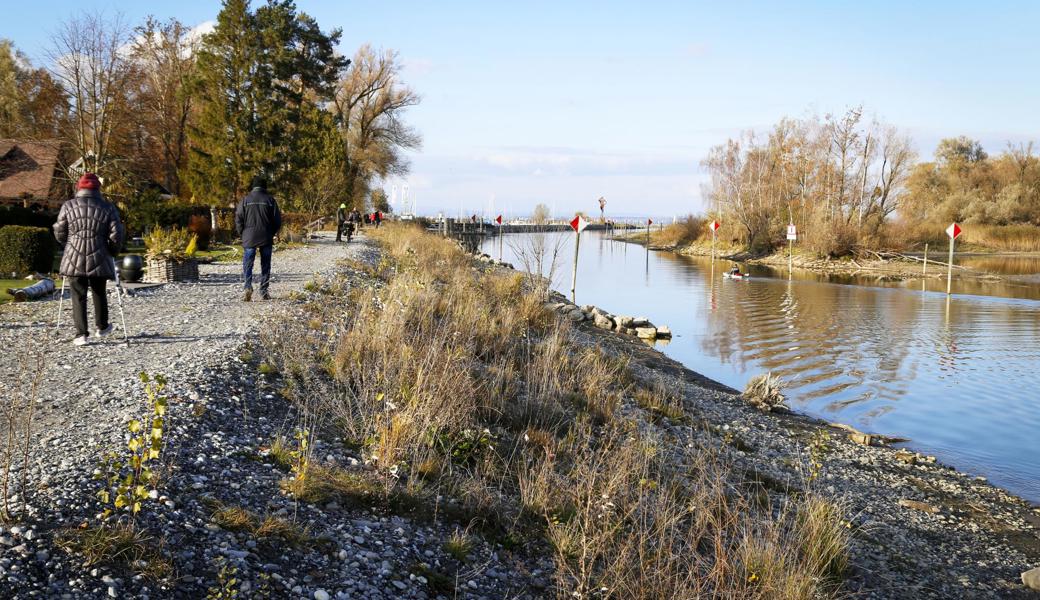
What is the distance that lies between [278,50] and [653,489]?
32.6 metres

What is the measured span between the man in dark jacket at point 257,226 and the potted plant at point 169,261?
3024 millimetres

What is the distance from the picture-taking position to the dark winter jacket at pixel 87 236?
8.31 m

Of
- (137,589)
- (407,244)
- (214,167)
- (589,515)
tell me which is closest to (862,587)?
(589,515)

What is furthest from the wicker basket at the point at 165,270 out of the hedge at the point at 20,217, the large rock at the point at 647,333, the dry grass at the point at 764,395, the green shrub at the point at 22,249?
the large rock at the point at 647,333

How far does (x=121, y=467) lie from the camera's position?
15.2 feet

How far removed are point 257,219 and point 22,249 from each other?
6349 millimetres

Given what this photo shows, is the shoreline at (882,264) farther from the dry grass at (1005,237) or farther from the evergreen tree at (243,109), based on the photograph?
the evergreen tree at (243,109)

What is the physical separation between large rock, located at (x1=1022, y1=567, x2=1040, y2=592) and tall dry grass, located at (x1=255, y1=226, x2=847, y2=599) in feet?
5.62

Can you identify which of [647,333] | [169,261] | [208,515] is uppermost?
[169,261]

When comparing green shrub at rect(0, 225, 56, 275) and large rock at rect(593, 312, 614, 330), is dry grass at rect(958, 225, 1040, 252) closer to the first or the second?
large rock at rect(593, 312, 614, 330)

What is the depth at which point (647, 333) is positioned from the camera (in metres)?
20.0

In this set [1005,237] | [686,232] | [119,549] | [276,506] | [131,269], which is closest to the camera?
[119,549]

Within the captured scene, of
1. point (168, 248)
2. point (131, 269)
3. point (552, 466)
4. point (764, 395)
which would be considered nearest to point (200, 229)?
point (168, 248)

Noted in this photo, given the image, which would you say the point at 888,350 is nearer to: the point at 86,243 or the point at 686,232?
the point at 86,243
